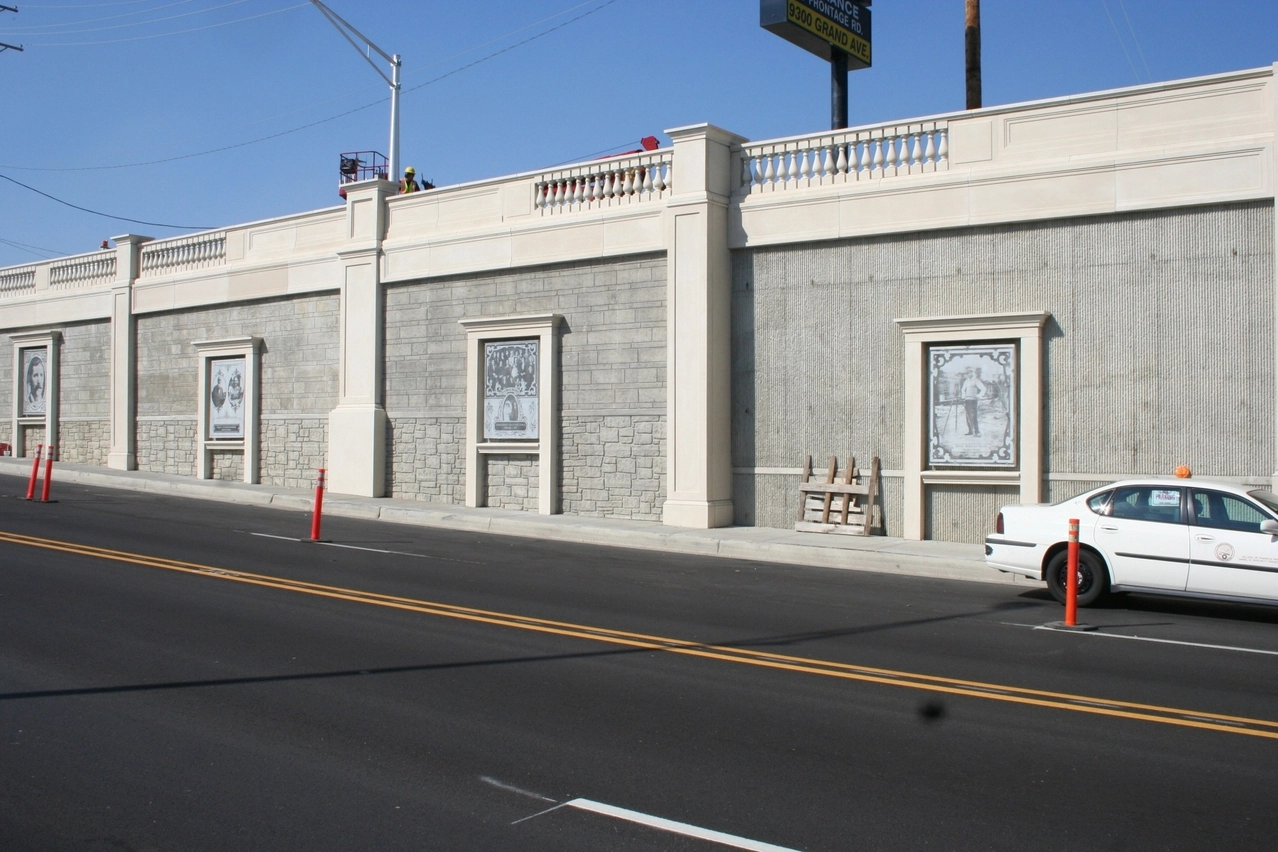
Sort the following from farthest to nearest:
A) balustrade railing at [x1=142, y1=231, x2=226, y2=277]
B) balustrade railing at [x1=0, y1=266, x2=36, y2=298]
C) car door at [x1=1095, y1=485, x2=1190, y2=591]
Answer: balustrade railing at [x1=0, y1=266, x2=36, y2=298]
balustrade railing at [x1=142, y1=231, x2=226, y2=277]
car door at [x1=1095, y1=485, x2=1190, y2=591]

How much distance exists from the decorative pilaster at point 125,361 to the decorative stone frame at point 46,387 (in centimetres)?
299

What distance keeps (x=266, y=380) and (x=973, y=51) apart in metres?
16.8

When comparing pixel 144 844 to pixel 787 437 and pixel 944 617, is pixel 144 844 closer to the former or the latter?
pixel 944 617

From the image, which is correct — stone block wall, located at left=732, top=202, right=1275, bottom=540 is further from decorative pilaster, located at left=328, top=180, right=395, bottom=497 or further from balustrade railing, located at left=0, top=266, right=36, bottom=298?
balustrade railing, located at left=0, top=266, right=36, bottom=298

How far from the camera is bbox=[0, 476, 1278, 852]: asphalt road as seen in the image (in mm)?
5312

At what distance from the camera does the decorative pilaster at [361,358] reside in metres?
23.2

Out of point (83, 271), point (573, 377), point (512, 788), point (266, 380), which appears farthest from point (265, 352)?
point (512, 788)

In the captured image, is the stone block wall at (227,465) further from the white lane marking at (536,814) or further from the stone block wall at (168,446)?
the white lane marking at (536,814)

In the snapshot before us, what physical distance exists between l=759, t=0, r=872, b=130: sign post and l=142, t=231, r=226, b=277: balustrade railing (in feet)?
47.4

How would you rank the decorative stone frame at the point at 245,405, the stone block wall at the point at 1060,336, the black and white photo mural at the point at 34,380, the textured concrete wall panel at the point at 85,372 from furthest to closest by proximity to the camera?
the black and white photo mural at the point at 34,380
the textured concrete wall panel at the point at 85,372
the decorative stone frame at the point at 245,405
the stone block wall at the point at 1060,336

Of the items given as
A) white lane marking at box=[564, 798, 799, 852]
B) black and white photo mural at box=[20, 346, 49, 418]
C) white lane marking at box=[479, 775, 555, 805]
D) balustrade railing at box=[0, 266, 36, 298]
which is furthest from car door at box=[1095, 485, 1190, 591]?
balustrade railing at box=[0, 266, 36, 298]

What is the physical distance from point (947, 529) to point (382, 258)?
12.9 metres

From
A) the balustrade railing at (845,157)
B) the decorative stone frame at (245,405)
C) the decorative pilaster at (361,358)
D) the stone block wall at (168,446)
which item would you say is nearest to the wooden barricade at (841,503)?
the balustrade railing at (845,157)

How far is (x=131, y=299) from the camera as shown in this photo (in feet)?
95.1
